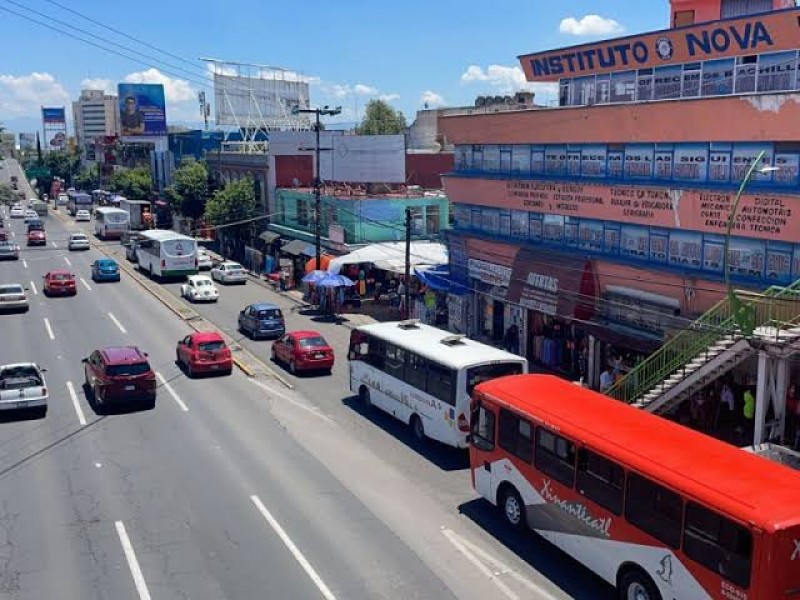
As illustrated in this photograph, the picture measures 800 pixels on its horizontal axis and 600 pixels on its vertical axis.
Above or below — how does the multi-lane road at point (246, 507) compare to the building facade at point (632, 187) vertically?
below

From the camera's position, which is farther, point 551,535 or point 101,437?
point 101,437

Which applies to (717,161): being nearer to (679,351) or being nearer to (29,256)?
(679,351)

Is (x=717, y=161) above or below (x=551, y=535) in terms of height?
above

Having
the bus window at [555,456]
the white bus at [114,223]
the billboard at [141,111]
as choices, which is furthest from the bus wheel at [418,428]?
the billboard at [141,111]

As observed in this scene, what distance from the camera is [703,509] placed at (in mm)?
12273

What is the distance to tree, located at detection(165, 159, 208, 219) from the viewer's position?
73175 millimetres

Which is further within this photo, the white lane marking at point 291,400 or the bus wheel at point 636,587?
the white lane marking at point 291,400

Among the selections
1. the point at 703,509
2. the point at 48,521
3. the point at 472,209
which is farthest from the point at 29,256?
the point at 703,509

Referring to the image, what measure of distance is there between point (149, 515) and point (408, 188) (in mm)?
41234

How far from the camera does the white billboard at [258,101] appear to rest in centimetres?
8019

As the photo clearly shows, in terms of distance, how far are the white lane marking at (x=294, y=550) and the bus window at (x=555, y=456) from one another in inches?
182

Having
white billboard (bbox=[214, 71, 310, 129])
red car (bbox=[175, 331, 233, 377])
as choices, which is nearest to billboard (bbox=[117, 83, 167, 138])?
white billboard (bbox=[214, 71, 310, 129])

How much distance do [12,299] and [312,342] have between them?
19.4 m

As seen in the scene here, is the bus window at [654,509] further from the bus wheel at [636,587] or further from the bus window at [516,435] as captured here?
the bus window at [516,435]
